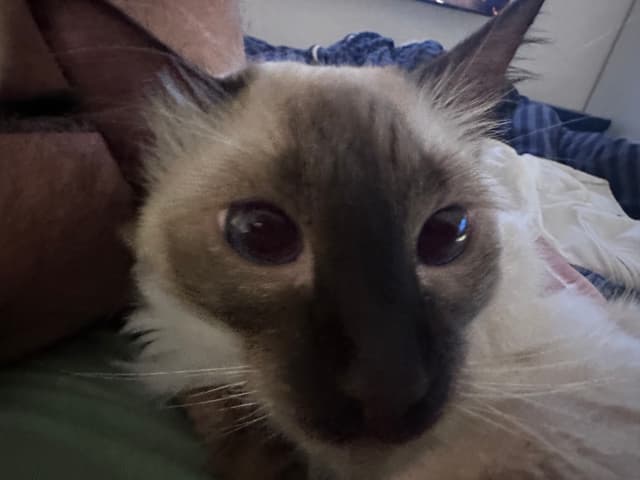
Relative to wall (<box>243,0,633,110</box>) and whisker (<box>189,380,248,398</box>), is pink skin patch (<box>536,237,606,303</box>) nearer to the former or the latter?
whisker (<box>189,380,248,398</box>)

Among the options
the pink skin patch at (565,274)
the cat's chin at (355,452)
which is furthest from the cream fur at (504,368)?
the pink skin patch at (565,274)

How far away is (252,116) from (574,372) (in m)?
0.50

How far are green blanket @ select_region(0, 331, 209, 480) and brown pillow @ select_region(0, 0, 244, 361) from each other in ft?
0.16

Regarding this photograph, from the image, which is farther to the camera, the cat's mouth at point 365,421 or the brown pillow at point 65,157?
the brown pillow at point 65,157

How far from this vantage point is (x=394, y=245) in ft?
1.91

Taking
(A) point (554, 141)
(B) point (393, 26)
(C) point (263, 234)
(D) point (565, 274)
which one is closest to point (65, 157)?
(C) point (263, 234)

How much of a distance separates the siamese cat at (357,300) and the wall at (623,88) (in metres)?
2.55

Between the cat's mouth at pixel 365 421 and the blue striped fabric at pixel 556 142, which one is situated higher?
the cat's mouth at pixel 365 421

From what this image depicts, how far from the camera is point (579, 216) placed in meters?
1.85

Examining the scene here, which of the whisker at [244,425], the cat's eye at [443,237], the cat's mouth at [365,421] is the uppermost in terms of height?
the cat's eye at [443,237]

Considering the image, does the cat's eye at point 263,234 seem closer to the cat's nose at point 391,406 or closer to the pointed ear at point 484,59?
the cat's nose at point 391,406

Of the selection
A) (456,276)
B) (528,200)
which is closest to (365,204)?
(456,276)

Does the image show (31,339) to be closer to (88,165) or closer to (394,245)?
(88,165)

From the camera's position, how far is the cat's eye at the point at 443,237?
2.21ft
